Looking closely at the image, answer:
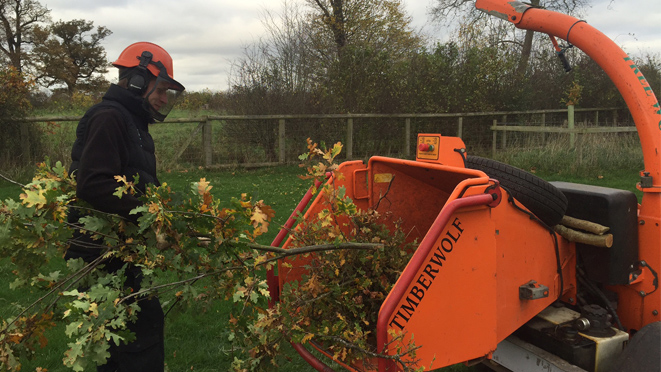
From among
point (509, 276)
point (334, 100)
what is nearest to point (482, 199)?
point (509, 276)

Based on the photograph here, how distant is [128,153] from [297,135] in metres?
12.4

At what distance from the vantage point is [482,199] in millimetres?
2459

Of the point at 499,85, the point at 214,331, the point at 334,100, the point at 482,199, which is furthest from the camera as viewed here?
the point at 499,85

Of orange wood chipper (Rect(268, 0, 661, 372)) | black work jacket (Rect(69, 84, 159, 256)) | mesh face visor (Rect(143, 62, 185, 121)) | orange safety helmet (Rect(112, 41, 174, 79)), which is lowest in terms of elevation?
orange wood chipper (Rect(268, 0, 661, 372))

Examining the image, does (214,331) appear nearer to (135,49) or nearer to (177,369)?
(177,369)

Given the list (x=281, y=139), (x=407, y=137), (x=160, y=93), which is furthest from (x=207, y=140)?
(x=160, y=93)

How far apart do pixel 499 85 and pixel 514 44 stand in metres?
5.73

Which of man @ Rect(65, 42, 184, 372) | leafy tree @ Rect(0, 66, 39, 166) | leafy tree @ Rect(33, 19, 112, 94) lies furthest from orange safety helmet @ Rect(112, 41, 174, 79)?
leafy tree @ Rect(33, 19, 112, 94)

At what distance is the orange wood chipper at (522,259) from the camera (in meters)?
2.47

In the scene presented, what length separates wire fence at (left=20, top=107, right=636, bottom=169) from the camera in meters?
13.4

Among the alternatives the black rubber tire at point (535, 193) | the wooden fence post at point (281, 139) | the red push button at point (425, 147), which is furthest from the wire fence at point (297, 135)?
the black rubber tire at point (535, 193)

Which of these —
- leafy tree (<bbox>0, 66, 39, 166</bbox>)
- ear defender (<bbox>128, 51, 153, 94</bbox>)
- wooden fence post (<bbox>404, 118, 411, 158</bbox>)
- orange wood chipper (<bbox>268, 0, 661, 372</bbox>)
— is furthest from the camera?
→ wooden fence post (<bbox>404, 118, 411, 158</bbox>)

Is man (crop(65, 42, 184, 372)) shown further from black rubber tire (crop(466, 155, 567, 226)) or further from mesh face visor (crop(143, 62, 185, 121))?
black rubber tire (crop(466, 155, 567, 226))

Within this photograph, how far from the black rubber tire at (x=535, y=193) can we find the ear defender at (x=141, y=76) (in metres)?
2.17
